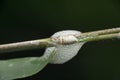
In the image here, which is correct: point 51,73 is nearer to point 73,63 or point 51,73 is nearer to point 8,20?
point 73,63

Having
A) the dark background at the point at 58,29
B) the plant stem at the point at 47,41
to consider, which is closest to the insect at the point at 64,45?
the plant stem at the point at 47,41

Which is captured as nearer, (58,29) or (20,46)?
(20,46)

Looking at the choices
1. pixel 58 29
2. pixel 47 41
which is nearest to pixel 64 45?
pixel 47 41

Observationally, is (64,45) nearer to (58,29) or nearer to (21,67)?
(21,67)

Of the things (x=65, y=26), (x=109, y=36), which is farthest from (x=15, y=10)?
(x=109, y=36)

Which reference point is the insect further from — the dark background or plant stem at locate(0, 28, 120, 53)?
the dark background
